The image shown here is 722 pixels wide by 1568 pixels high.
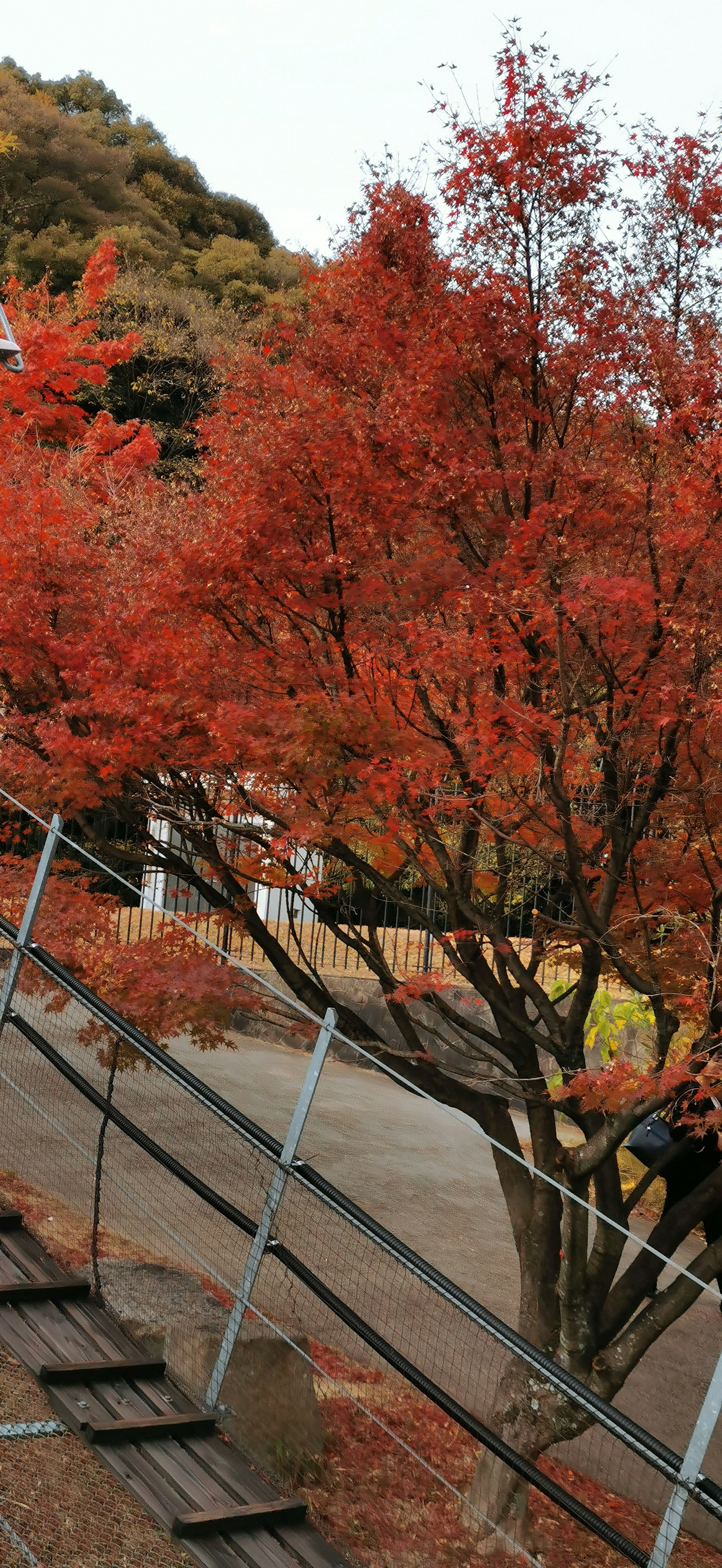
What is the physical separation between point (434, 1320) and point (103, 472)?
7.90 meters

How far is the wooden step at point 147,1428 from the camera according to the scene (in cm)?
416

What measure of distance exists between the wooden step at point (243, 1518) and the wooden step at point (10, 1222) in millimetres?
1751

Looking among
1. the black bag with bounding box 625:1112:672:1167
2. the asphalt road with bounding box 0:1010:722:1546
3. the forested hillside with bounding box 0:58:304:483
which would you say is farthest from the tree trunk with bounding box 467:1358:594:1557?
the forested hillside with bounding box 0:58:304:483

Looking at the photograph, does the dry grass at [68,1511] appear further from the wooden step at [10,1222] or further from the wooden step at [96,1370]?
the wooden step at [10,1222]

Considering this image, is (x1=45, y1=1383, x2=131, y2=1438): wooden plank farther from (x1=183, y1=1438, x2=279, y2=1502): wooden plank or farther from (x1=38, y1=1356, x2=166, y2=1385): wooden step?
(x1=183, y1=1438, x2=279, y2=1502): wooden plank

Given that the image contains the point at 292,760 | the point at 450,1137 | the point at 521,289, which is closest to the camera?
the point at 521,289

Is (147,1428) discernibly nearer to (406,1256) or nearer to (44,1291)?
(44,1291)

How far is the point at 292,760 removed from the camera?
6348 millimetres

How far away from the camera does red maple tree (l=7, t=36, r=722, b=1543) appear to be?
5.79 meters

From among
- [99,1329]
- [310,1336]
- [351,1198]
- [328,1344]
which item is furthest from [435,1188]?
[99,1329]

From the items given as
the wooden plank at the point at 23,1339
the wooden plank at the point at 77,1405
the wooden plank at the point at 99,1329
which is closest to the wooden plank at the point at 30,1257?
the wooden plank at the point at 99,1329

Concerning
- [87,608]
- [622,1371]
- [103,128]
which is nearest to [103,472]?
[87,608]

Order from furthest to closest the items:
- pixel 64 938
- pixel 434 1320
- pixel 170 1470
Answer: pixel 434 1320, pixel 64 938, pixel 170 1470

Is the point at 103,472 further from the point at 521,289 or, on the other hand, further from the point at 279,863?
the point at 521,289
